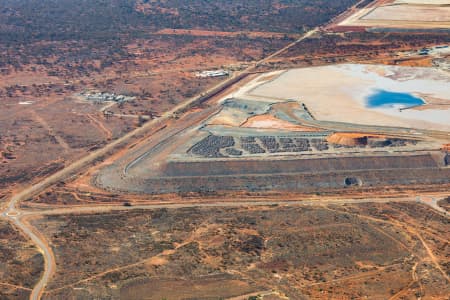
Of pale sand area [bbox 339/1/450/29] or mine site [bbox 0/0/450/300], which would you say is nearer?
mine site [bbox 0/0/450/300]

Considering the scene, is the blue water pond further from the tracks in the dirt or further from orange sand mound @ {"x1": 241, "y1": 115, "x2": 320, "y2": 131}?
the tracks in the dirt

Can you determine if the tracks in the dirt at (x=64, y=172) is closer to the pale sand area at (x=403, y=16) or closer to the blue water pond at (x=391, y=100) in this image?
the blue water pond at (x=391, y=100)

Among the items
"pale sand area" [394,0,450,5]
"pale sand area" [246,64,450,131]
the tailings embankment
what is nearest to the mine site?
the tailings embankment

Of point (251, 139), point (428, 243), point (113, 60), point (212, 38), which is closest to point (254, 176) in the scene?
point (251, 139)

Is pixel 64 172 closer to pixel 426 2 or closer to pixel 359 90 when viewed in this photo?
pixel 359 90

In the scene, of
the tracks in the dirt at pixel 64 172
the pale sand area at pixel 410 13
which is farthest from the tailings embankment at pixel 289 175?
the pale sand area at pixel 410 13
